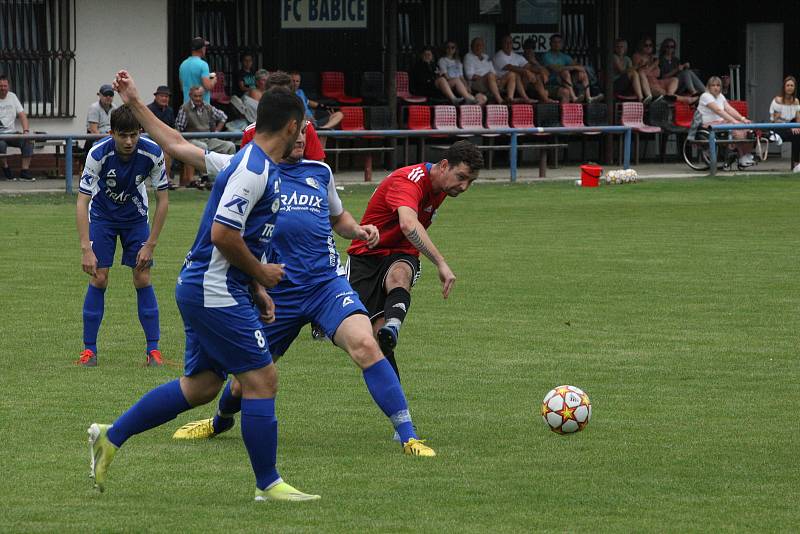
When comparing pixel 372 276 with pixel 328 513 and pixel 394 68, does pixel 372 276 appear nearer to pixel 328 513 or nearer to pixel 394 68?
pixel 328 513

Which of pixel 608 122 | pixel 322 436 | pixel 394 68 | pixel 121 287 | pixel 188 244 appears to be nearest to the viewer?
pixel 322 436

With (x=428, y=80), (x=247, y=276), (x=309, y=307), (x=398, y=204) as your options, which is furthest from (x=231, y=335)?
(x=428, y=80)

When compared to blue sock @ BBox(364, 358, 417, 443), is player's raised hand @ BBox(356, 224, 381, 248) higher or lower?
higher

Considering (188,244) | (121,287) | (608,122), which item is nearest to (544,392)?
(121,287)

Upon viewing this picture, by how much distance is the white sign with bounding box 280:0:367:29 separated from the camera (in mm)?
26219

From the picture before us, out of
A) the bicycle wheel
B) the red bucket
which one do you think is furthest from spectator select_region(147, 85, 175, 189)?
the bicycle wheel

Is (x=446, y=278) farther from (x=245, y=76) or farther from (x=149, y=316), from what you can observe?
(x=245, y=76)

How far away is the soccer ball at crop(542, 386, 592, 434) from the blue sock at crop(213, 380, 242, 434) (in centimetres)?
159

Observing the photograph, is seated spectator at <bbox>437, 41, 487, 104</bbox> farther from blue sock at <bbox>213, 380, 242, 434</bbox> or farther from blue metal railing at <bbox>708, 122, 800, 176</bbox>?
blue sock at <bbox>213, 380, 242, 434</bbox>

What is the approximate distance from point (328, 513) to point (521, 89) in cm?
2135

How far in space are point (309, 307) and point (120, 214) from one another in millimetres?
3091

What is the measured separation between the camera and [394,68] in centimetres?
2506

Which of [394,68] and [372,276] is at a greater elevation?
[394,68]

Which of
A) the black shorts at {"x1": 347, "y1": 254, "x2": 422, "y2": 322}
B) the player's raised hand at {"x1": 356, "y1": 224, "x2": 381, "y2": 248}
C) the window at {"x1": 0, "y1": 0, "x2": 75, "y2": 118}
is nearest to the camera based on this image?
the player's raised hand at {"x1": 356, "y1": 224, "x2": 381, "y2": 248}
